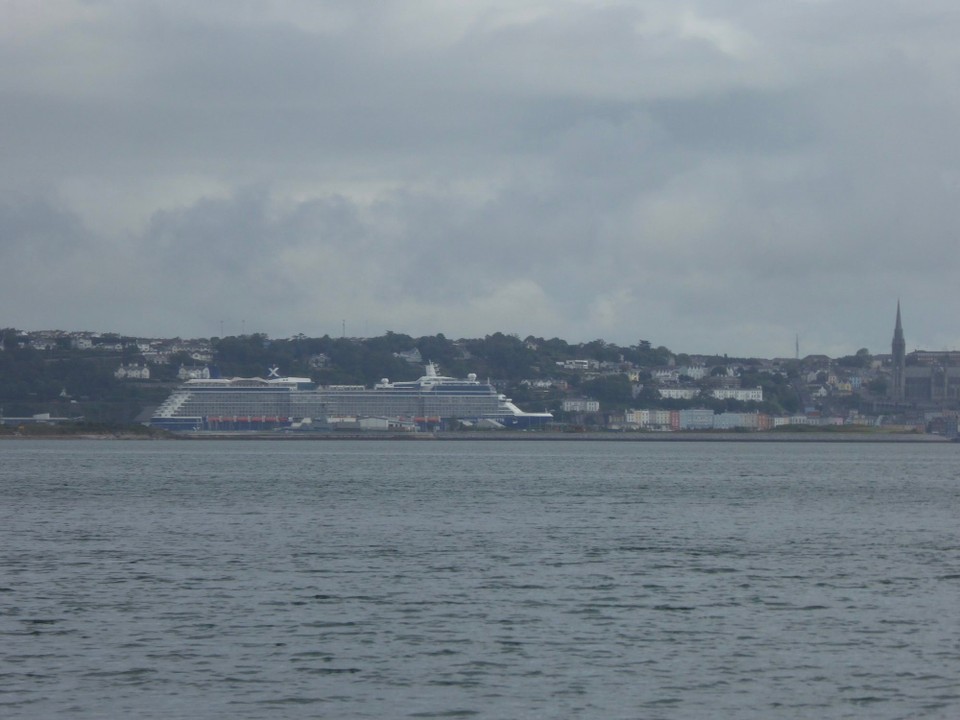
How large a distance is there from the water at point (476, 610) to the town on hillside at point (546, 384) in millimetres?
105425

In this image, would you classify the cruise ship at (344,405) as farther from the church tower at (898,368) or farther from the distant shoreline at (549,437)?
the church tower at (898,368)

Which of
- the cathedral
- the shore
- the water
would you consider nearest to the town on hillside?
the cathedral

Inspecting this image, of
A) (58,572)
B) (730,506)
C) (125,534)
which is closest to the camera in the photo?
(58,572)

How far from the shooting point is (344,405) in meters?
137

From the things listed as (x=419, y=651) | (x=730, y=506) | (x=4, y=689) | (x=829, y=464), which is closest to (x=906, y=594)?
(x=419, y=651)

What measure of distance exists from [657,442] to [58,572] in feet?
329

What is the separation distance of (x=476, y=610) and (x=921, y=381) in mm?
156124

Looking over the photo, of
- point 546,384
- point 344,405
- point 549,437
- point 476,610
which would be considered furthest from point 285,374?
point 476,610

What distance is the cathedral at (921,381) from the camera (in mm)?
160750

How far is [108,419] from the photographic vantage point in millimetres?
141750

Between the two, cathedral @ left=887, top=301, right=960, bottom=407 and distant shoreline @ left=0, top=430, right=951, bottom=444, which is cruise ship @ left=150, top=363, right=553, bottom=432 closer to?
distant shoreline @ left=0, top=430, right=951, bottom=444

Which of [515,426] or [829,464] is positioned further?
[515,426]

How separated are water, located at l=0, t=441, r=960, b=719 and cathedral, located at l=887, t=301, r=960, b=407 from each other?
131213 millimetres

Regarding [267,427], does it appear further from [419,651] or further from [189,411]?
[419,651]
